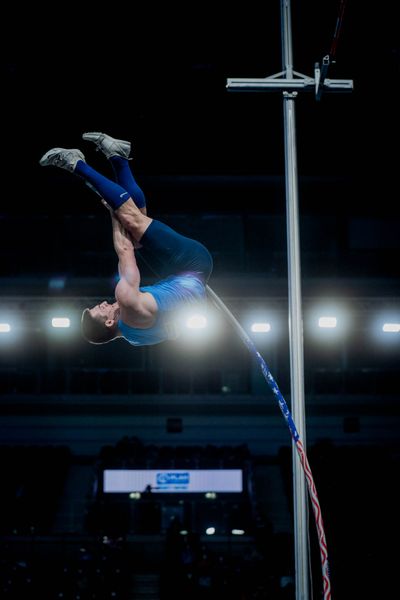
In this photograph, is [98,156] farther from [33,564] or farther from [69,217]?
[69,217]

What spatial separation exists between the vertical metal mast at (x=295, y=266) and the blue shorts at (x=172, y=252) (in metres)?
0.53

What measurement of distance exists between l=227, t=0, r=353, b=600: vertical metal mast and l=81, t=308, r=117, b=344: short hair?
1.13 meters

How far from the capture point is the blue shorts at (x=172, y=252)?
11.0ft

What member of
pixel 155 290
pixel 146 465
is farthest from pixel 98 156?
pixel 146 465

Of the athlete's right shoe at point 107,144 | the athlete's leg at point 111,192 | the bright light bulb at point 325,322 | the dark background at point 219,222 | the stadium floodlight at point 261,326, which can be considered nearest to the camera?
the athlete's leg at point 111,192

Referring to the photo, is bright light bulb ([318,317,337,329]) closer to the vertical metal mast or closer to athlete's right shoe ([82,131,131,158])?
the vertical metal mast

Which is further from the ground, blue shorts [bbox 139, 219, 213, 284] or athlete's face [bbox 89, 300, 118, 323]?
blue shorts [bbox 139, 219, 213, 284]

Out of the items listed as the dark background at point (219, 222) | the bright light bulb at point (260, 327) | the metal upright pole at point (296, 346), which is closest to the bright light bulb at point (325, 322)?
the dark background at point (219, 222)

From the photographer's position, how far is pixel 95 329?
371 cm

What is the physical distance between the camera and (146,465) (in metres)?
14.8

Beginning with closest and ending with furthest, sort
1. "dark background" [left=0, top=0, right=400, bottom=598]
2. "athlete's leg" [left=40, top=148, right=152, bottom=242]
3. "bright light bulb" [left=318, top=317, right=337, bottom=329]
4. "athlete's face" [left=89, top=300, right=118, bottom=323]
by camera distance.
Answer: "athlete's leg" [left=40, top=148, right=152, bottom=242]
"athlete's face" [left=89, top=300, right=118, bottom=323]
"dark background" [left=0, top=0, right=400, bottom=598]
"bright light bulb" [left=318, top=317, right=337, bottom=329]

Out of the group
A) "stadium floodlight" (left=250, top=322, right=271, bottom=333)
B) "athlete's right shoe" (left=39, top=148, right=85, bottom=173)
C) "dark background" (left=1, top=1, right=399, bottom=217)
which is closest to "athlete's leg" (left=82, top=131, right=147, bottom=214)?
"athlete's right shoe" (left=39, top=148, right=85, bottom=173)

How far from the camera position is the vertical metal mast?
2918mm

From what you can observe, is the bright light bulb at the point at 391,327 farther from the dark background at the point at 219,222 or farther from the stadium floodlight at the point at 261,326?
the stadium floodlight at the point at 261,326
